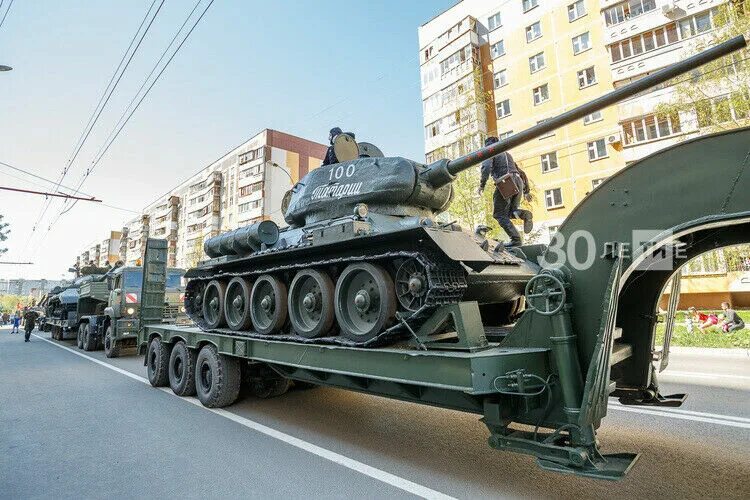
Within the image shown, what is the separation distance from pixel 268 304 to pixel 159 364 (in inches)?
151

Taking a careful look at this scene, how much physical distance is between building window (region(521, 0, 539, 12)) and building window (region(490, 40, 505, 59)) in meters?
2.39

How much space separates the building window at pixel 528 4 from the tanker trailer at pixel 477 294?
28908 millimetres

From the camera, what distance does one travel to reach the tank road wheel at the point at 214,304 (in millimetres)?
7087

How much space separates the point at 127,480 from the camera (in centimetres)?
402

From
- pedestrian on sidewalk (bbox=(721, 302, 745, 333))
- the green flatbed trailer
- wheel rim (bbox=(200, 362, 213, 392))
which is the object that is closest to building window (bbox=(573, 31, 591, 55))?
pedestrian on sidewalk (bbox=(721, 302, 745, 333))

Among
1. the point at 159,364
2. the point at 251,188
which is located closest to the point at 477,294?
the point at 159,364

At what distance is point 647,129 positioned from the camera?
74.4 feet

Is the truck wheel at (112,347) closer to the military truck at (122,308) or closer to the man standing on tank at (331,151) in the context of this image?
the military truck at (122,308)

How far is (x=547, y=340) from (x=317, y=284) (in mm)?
2835

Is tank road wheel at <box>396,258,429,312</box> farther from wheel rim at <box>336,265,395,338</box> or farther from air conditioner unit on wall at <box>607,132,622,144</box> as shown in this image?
air conditioner unit on wall at <box>607,132,622,144</box>

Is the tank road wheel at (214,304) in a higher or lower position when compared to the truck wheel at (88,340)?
higher

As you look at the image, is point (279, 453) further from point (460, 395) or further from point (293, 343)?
point (460, 395)

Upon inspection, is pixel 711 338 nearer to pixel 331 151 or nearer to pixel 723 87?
pixel 723 87

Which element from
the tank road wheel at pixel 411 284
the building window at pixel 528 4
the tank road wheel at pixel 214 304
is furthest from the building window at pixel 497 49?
the tank road wheel at pixel 411 284
